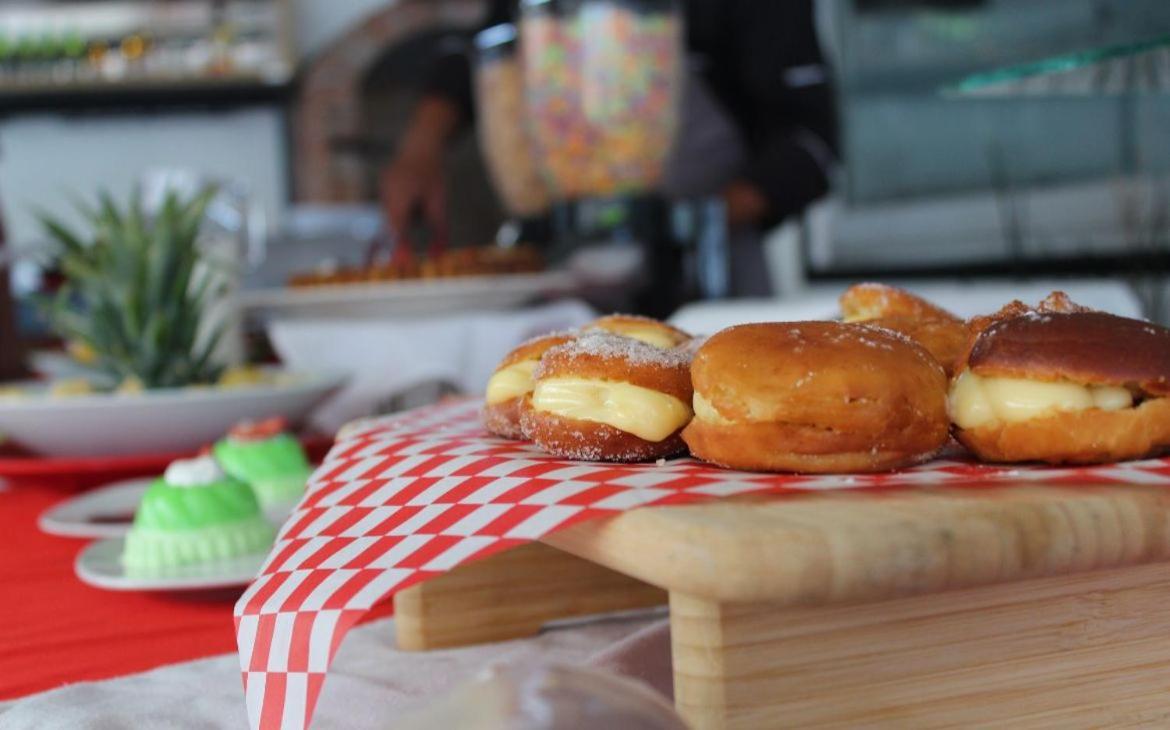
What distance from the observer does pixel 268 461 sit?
1047 mm

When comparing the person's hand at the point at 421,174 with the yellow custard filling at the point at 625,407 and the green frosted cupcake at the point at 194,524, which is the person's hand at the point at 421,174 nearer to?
the green frosted cupcake at the point at 194,524

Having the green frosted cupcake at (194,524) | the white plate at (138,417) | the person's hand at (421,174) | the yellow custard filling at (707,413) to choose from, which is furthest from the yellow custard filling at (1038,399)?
the person's hand at (421,174)

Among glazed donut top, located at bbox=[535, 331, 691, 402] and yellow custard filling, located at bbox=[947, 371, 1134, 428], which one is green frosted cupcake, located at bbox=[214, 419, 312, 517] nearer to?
glazed donut top, located at bbox=[535, 331, 691, 402]

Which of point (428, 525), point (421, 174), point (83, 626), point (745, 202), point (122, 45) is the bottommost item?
point (83, 626)

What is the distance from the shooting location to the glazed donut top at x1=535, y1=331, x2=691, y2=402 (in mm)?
533

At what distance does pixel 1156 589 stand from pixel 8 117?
932cm

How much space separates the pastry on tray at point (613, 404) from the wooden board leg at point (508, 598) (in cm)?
15

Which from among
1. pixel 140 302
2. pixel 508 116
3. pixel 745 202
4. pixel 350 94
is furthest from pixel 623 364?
pixel 350 94

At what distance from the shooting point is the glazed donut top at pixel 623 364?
53cm

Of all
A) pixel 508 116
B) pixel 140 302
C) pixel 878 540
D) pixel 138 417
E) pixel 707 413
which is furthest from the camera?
pixel 508 116

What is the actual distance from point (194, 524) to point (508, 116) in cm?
122

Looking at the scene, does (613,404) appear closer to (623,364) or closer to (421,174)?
(623,364)

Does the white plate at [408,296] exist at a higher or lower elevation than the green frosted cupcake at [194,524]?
higher

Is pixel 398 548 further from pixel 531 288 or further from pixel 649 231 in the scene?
pixel 531 288
